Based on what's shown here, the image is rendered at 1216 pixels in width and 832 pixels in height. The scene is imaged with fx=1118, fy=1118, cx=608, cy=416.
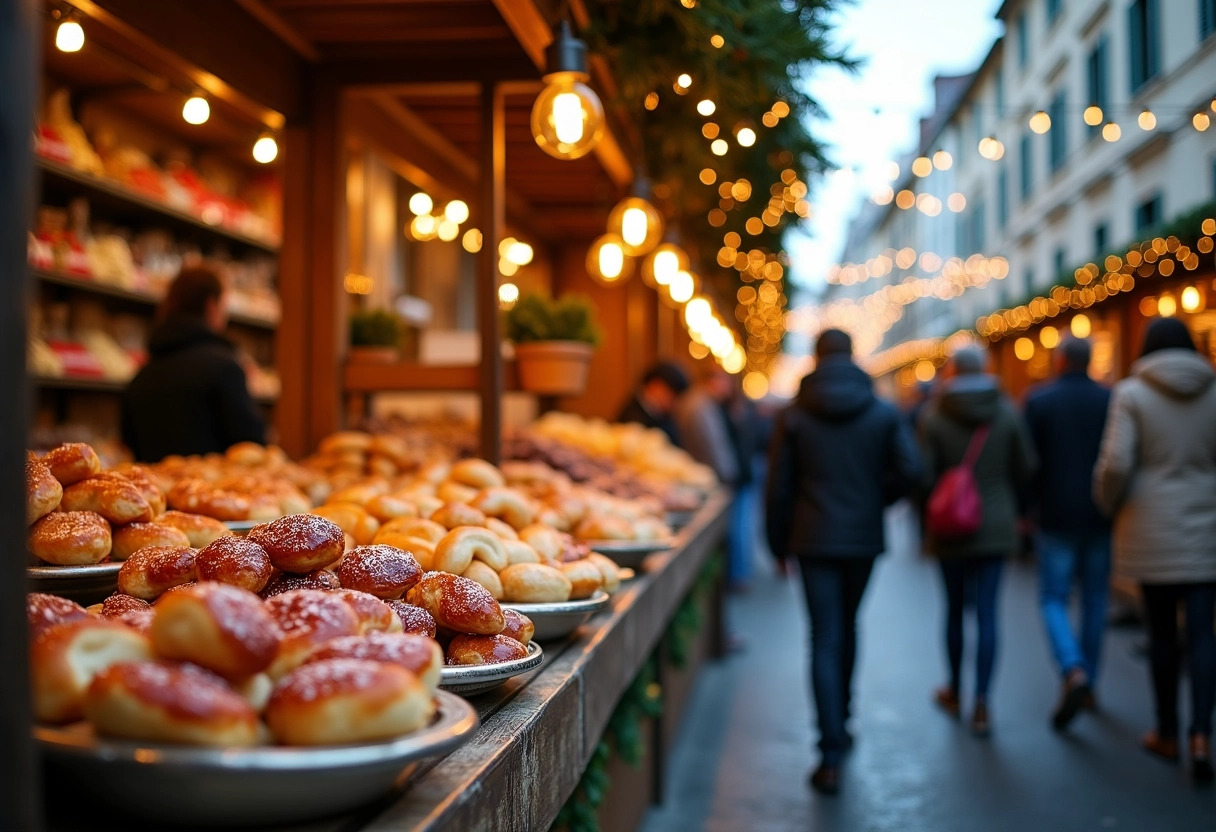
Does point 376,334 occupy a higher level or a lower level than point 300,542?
higher

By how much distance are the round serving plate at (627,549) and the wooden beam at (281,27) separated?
244 centimetres

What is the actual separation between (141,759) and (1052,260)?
22.6 metres

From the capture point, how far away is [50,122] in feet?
19.2

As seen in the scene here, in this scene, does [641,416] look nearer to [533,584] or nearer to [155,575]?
[533,584]

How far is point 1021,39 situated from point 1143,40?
475 inches

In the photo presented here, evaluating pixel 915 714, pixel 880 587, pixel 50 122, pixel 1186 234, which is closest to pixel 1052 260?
pixel 880 587

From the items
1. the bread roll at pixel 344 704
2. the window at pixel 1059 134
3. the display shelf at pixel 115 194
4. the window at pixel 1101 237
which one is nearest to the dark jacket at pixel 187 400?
the display shelf at pixel 115 194

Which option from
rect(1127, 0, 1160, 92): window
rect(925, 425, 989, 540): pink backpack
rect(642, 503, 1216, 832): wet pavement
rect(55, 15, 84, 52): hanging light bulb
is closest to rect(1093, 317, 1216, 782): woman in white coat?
rect(642, 503, 1216, 832): wet pavement

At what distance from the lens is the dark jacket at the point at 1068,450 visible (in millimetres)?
6586

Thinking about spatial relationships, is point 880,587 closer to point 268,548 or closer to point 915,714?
point 915,714

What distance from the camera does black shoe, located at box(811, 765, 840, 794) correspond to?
17.1 feet

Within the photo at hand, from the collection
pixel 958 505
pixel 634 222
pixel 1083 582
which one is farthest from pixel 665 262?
pixel 1083 582

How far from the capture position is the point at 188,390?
4902 mm

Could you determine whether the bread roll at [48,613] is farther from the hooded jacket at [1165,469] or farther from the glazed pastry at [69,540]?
the hooded jacket at [1165,469]
